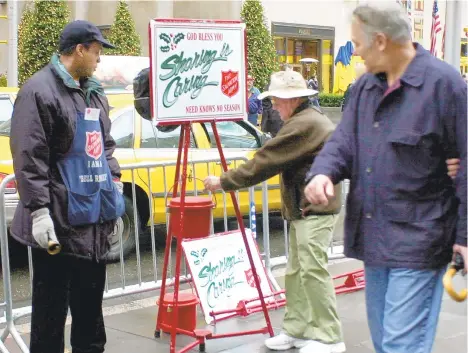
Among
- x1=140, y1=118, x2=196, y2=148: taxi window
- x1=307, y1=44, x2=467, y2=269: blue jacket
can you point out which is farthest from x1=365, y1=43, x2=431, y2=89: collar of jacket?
x1=140, y1=118, x2=196, y2=148: taxi window

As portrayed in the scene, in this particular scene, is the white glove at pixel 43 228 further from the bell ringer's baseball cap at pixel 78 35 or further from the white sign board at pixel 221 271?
the white sign board at pixel 221 271

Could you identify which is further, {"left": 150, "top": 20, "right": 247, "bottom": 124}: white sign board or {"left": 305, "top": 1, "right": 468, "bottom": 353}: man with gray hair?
{"left": 150, "top": 20, "right": 247, "bottom": 124}: white sign board

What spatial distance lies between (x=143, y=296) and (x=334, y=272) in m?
1.84

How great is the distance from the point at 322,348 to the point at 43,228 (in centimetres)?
208

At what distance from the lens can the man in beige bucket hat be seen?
4.70 meters

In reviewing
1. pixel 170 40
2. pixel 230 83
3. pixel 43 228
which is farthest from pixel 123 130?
pixel 43 228

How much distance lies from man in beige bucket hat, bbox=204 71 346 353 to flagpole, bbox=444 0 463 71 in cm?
525

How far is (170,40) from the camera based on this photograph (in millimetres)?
4754

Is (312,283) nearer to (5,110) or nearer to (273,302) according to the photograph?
(273,302)

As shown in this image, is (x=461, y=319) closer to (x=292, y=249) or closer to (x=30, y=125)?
(x=292, y=249)

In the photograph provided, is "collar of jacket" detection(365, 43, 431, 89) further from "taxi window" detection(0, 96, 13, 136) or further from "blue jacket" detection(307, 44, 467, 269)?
"taxi window" detection(0, 96, 13, 136)

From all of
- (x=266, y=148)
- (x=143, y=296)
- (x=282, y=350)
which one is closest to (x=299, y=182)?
(x=266, y=148)

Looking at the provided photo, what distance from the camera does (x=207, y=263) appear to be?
18.3 feet

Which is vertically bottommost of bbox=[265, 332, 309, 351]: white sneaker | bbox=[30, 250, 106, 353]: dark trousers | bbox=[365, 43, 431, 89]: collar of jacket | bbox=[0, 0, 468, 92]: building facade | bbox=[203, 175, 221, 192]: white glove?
bbox=[265, 332, 309, 351]: white sneaker
